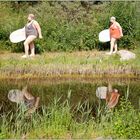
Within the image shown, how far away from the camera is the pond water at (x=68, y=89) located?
12.3 metres

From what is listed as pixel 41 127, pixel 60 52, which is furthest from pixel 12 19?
pixel 41 127

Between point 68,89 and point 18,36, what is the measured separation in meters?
4.81

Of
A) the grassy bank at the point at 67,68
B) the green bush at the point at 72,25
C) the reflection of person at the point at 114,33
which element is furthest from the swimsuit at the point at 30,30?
the reflection of person at the point at 114,33

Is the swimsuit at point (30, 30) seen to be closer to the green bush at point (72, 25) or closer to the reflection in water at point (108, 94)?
the green bush at point (72, 25)

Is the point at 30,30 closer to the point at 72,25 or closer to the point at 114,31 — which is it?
the point at 72,25

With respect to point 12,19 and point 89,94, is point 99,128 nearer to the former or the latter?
point 89,94

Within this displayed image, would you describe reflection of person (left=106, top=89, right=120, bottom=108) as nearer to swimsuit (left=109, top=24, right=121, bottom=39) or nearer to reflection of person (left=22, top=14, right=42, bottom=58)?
swimsuit (left=109, top=24, right=121, bottom=39)

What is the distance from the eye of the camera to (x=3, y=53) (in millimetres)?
18156

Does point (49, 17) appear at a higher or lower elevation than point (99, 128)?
higher

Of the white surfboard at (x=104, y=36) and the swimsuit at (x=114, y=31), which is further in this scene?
the white surfboard at (x=104, y=36)

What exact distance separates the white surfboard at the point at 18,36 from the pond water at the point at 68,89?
3.17m

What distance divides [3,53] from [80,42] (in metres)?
2.70

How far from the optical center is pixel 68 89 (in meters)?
13.7

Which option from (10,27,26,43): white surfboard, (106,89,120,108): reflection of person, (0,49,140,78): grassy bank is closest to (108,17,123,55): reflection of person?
(0,49,140,78): grassy bank
